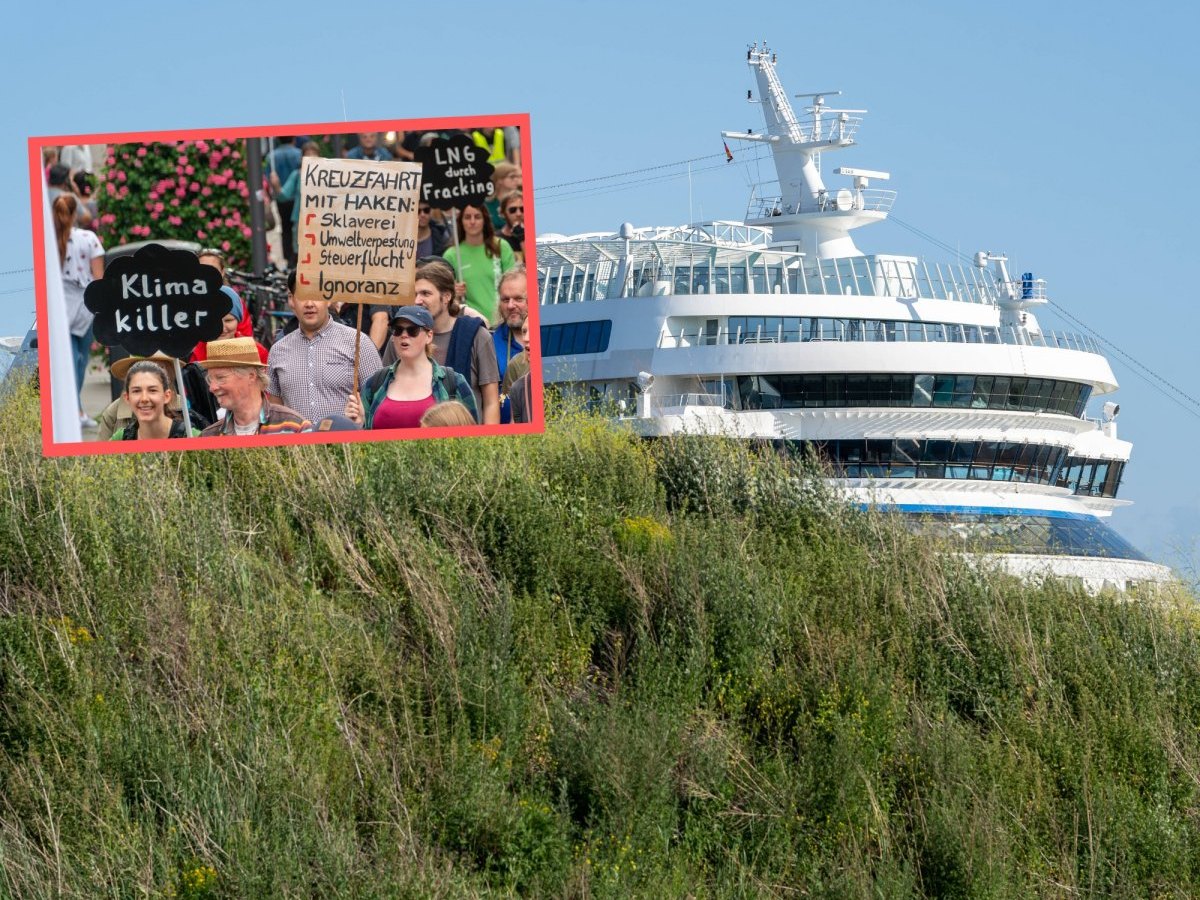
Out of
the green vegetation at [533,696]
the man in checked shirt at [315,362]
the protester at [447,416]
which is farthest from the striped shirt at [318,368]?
the green vegetation at [533,696]

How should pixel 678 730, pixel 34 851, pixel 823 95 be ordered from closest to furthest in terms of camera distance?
1. pixel 34 851
2. pixel 678 730
3. pixel 823 95

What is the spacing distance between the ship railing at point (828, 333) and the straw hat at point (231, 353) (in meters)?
22.8

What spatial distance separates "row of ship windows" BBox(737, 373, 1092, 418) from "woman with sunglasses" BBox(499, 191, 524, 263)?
20.9 metres

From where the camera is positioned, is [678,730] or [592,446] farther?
[592,446]

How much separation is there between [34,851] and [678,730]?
23.1 ft

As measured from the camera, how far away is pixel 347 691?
61.1 feet

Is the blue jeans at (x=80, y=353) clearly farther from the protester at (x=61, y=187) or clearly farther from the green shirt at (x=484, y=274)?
the green shirt at (x=484, y=274)

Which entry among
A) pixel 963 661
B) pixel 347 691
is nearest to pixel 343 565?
pixel 347 691

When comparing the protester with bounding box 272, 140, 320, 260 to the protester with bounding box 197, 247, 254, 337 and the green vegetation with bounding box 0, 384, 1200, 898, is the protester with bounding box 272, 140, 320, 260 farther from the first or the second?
the green vegetation with bounding box 0, 384, 1200, 898

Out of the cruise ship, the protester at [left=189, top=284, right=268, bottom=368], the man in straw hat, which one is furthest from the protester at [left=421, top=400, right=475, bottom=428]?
the cruise ship

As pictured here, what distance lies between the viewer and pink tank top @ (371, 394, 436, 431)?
15.8 meters

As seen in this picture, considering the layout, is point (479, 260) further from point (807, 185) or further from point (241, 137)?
point (807, 185)

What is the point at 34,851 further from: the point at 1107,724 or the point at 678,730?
the point at 1107,724

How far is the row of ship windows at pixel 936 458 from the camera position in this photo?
35.7 m
